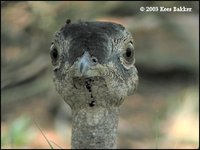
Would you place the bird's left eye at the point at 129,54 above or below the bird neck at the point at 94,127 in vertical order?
above

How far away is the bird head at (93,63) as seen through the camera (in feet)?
8.38

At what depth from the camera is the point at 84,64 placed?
2482 millimetres

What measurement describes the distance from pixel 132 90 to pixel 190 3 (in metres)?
1.92

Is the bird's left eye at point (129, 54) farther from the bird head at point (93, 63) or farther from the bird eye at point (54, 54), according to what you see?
the bird eye at point (54, 54)

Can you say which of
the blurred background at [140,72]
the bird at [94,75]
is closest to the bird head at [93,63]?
the bird at [94,75]

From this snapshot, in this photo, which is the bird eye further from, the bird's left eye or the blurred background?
the blurred background

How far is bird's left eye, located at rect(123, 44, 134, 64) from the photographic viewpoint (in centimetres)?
279

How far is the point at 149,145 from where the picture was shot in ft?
17.0

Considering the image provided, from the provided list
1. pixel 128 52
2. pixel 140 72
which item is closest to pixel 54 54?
pixel 128 52

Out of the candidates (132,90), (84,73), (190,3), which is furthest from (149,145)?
(84,73)

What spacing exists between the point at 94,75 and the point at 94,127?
0.31 m

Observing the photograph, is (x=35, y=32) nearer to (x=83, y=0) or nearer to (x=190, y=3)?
(x=83, y=0)

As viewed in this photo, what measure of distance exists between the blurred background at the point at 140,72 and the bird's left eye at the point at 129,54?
1.48m

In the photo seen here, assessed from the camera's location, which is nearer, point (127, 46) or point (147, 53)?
point (127, 46)
